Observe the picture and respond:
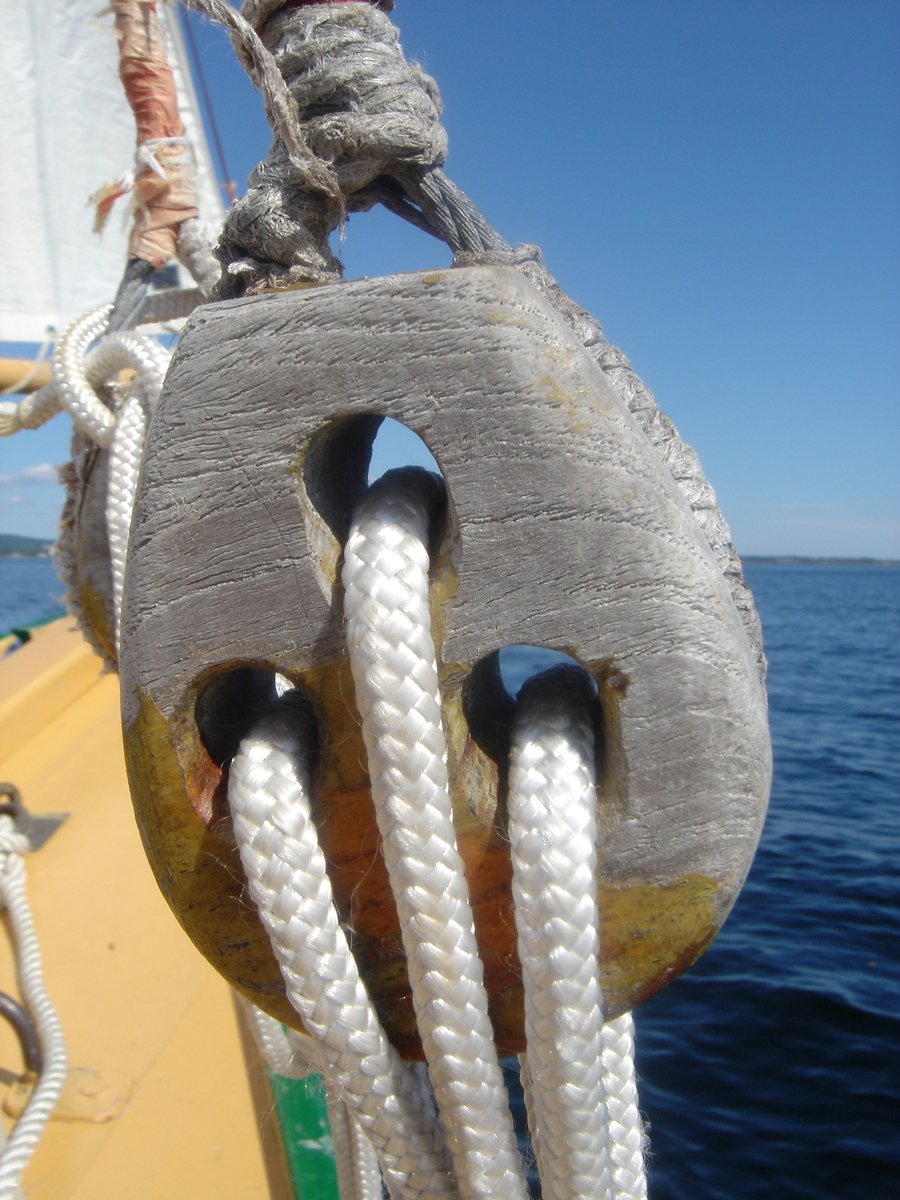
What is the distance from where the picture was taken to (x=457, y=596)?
72 centimetres

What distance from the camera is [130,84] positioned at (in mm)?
1512

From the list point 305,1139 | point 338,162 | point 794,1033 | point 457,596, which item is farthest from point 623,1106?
point 794,1033

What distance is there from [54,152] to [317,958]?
4.78 m

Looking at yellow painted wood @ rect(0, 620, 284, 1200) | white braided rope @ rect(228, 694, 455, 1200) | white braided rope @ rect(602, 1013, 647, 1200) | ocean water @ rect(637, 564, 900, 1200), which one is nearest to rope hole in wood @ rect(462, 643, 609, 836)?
white braided rope @ rect(228, 694, 455, 1200)

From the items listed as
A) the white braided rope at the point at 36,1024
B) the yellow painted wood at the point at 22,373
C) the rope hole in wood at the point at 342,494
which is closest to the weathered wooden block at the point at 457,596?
the rope hole in wood at the point at 342,494

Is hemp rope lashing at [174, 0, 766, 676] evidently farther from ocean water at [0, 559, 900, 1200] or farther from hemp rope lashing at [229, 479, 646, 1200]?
ocean water at [0, 559, 900, 1200]

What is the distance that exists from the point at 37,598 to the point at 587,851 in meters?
27.2

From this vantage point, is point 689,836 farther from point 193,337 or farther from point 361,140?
point 361,140

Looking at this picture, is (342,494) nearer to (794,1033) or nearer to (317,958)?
(317,958)

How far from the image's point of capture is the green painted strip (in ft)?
5.80

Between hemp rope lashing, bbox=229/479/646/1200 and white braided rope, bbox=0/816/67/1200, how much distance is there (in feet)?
3.37

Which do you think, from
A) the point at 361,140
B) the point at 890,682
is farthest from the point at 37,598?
the point at 361,140

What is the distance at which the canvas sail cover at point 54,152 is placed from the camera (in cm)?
429

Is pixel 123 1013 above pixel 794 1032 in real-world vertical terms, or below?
above
